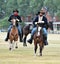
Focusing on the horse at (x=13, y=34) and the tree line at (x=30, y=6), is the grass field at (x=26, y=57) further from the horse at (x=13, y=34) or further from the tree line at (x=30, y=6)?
the tree line at (x=30, y=6)

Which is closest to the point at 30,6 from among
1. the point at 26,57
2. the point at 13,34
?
the point at 13,34

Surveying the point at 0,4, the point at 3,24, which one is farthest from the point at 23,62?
the point at 0,4

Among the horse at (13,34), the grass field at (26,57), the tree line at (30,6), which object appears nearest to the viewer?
the grass field at (26,57)

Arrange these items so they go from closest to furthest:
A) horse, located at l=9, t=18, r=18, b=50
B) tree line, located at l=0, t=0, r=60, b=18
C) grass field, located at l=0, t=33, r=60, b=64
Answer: grass field, located at l=0, t=33, r=60, b=64 < horse, located at l=9, t=18, r=18, b=50 < tree line, located at l=0, t=0, r=60, b=18

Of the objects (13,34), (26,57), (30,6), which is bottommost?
(30,6)

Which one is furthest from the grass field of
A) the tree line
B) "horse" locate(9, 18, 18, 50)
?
the tree line

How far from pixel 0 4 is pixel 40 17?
103m

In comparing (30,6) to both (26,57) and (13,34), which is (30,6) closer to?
(13,34)

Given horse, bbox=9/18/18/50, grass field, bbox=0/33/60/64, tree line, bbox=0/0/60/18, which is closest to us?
grass field, bbox=0/33/60/64

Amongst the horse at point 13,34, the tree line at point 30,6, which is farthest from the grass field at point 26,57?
the tree line at point 30,6

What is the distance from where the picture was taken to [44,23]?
1886cm

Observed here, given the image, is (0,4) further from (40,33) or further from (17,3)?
(40,33)

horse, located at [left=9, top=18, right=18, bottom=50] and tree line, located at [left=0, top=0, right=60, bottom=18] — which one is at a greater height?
horse, located at [left=9, top=18, right=18, bottom=50]

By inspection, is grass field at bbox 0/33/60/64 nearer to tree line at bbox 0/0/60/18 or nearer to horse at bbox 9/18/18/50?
horse at bbox 9/18/18/50
